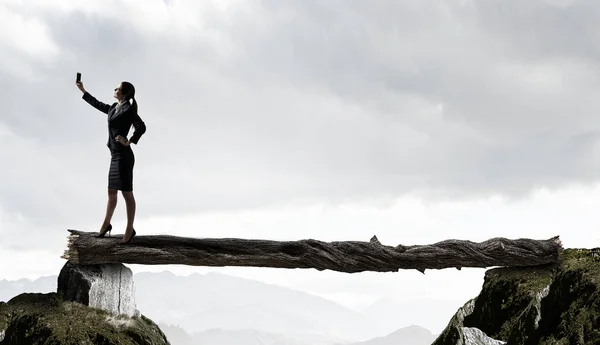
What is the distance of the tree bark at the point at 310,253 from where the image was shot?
8492mm

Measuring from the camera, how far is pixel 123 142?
786 cm

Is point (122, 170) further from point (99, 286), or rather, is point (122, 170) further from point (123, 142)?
point (99, 286)

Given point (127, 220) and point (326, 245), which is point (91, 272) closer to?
point (127, 220)

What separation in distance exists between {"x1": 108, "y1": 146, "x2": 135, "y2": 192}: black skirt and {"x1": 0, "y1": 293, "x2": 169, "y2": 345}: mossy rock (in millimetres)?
1666

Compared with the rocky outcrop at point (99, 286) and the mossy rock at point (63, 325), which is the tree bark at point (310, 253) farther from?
the mossy rock at point (63, 325)

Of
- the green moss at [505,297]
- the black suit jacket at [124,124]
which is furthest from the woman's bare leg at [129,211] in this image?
the green moss at [505,297]

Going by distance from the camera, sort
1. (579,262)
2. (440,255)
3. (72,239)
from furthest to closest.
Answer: (440,255)
(72,239)
(579,262)

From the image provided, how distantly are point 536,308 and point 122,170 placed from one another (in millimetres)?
5376

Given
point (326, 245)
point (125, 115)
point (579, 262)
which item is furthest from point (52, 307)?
point (579, 262)

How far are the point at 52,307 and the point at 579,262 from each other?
6.75 m

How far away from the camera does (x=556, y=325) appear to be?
7164 millimetres

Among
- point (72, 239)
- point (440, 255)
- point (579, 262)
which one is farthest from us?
point (440, 255)

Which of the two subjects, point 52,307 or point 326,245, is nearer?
point 52,307

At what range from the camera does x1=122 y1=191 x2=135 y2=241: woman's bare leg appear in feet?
26.4
